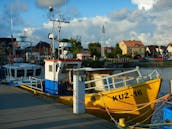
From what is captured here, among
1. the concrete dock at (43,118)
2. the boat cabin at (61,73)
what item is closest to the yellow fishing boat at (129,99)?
the concrete dock at (43,118)

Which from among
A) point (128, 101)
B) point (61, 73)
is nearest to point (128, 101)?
point (128, 101)

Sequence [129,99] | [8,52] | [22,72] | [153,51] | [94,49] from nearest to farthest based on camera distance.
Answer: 1. [129,99]
2. [22,72]
3. [8,52]
4. [94,49]
5. [153,51]

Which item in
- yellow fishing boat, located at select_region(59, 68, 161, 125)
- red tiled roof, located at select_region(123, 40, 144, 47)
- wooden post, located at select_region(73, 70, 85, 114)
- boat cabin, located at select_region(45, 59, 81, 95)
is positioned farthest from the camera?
red tiled roof, located at select_region(123, 40, 144, 47)

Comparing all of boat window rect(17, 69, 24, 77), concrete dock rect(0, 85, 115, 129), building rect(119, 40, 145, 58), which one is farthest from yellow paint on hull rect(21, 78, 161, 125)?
building rect(119, 40, 145, 58)

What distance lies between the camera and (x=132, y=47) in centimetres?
13712

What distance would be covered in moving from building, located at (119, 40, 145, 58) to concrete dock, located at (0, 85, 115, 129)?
394ft

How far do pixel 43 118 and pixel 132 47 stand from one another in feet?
418

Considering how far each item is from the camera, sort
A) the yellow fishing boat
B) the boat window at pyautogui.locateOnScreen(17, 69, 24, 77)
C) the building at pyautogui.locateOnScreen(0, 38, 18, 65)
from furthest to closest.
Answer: the building at pyautogui.locateOnScreen(0, 38, 18, 65)
the boat window at pyautogui.locateOnScreen(17, 69, 24, 77)
the yellow fishing boat

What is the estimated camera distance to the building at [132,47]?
447 ft

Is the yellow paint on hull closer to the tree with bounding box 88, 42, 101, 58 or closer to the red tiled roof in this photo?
the tree with bounding box 88, 42, 101, 58

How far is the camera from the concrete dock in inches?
414

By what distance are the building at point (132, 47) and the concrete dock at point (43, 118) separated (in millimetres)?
120142

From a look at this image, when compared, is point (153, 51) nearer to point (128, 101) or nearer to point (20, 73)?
point (20, 73)

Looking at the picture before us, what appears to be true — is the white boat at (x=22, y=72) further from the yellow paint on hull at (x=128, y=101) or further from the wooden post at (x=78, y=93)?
the wooden post at (x=78, y=93)
